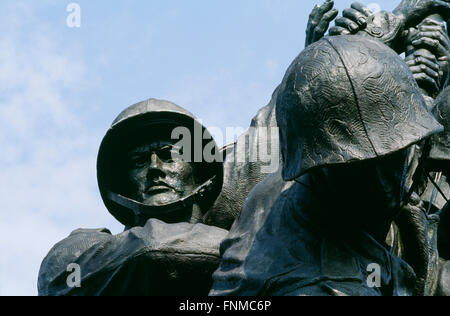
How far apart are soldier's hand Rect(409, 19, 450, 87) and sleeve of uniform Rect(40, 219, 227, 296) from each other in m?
2.75

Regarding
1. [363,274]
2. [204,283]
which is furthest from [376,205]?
[204,283]

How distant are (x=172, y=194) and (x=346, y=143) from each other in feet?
10.4

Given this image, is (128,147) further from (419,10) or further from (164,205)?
(419,10)

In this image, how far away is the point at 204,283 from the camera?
24.0 feet

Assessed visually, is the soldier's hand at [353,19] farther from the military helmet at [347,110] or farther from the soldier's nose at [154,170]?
the military helmet at [347,110]

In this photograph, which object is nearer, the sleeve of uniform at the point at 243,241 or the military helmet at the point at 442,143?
the sleeve of uniform at the point at 243,241

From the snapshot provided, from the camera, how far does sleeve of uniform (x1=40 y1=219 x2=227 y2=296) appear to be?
286 inches

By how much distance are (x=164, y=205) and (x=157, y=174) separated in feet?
0.83

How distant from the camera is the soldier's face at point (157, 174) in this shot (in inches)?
344

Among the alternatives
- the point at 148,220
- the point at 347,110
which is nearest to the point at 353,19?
the point at 148,220

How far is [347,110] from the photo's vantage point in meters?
5.83

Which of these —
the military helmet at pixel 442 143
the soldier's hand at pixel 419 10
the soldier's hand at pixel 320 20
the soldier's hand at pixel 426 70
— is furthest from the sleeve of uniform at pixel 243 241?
the soldier's hand at pixel 419 10

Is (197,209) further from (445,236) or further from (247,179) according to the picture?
(445,236)
